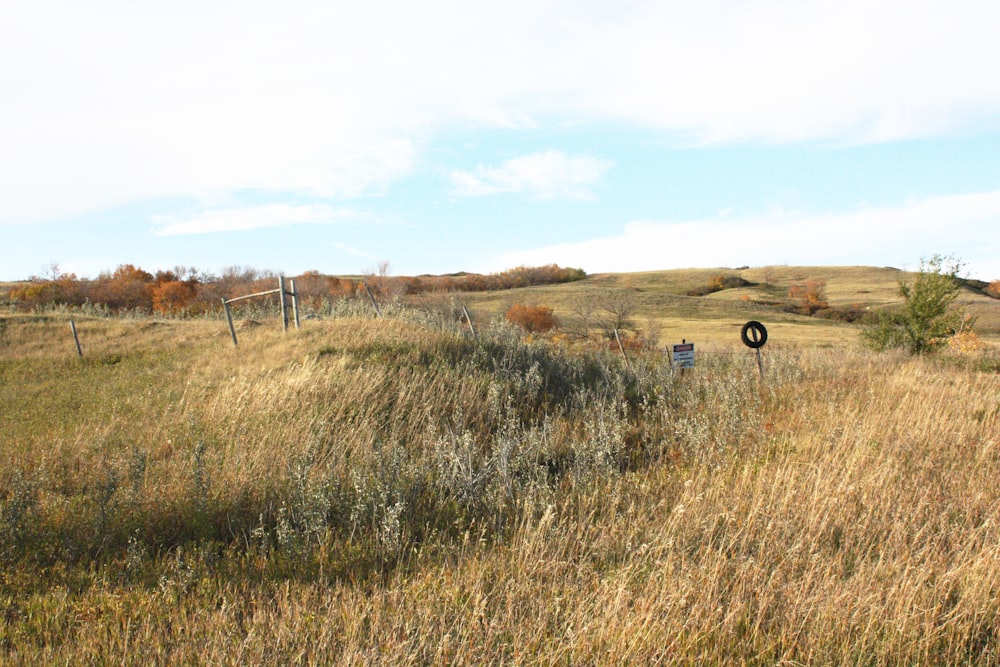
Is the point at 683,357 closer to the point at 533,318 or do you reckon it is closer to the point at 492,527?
the point at 492,527

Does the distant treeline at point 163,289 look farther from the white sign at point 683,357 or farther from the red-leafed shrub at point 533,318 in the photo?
the white sign at point 683,357

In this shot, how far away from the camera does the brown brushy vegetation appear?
3385mm

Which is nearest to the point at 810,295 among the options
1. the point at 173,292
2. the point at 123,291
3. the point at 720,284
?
the point at 720,284

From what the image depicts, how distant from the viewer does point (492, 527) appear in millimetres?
5035

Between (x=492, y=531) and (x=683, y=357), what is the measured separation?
7.82 meters

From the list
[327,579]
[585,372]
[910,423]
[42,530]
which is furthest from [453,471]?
[585,372]

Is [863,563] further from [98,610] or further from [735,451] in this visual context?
[98,610]

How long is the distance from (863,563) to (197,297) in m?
56.6

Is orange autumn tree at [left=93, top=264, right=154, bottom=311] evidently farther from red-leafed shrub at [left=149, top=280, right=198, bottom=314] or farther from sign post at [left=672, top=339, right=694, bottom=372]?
sign post at [left=672, top=339, right=694, bottom=372]

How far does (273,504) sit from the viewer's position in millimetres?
5395

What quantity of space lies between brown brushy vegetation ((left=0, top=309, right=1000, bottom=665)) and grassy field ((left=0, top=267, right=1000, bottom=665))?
26 mm

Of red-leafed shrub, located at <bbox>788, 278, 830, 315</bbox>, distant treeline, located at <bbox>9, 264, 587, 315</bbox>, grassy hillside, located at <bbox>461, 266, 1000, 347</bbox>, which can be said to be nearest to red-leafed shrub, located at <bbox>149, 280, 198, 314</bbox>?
distant treeline, located at <bbox>9, 264, 587, 315</bbox>

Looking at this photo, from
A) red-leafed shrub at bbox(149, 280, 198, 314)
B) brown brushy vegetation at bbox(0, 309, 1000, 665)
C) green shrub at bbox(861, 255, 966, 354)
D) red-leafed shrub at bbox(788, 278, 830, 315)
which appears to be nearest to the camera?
brown brushy vegetation at bbox(0, 309, 1000, 665)

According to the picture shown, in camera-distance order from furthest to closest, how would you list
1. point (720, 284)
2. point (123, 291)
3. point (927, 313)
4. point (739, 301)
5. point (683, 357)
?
point (720, 284) < point (739, 301) < point (123, 291) < point (927, 313) < point (683, 357)
